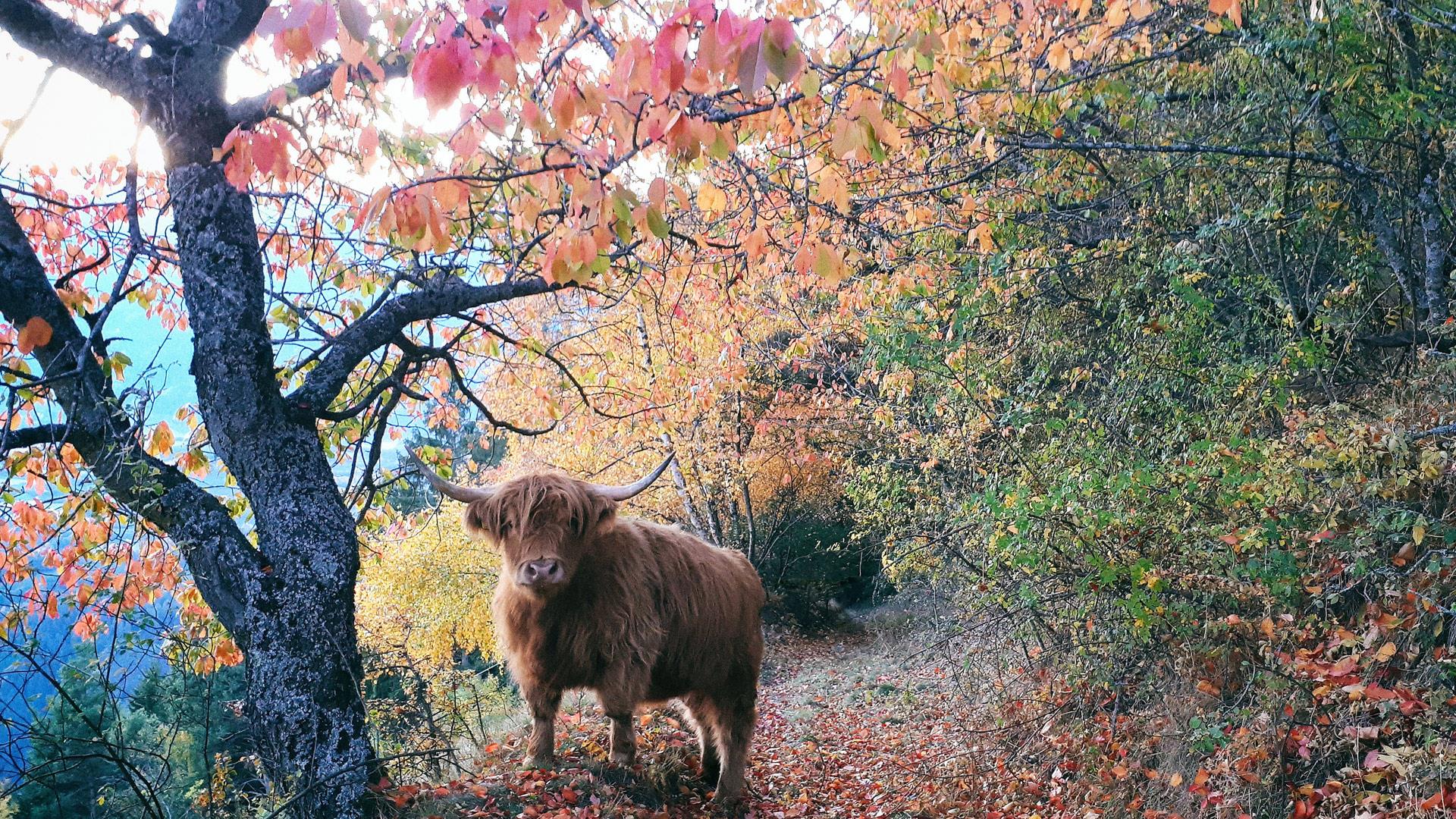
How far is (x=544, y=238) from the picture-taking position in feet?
15.2

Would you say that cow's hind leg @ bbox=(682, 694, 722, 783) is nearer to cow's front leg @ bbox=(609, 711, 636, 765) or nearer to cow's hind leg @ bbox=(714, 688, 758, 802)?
cow's hind leg @ bbox=(714, 688, 758, 802)

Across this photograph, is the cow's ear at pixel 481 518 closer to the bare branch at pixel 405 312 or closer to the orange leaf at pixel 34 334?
the bare branch at pixel 405 312

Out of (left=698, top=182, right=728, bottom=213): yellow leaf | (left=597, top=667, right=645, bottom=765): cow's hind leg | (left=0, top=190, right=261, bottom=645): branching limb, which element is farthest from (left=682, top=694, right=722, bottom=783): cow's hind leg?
(left=698, top=182, right=728, bottom=213): yellow leaf

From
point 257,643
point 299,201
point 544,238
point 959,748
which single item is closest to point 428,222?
point 544,238

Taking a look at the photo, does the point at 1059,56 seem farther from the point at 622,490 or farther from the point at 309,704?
the point at 309,704

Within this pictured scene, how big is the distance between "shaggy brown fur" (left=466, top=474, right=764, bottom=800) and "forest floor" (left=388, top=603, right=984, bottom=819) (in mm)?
306

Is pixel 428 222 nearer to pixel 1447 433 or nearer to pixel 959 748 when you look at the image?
pixel 1447 433

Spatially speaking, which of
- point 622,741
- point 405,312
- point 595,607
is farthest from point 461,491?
point 622,741

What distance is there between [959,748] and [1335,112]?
579cm

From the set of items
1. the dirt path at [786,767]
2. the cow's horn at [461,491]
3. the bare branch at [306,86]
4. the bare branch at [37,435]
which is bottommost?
the dirt path at [786,767]

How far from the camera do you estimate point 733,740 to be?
23.7ft

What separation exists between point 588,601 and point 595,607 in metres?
0.06

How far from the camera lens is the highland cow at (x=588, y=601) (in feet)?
18.6

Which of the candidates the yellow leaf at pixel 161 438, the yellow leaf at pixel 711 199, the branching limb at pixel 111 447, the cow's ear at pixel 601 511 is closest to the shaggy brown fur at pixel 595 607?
the cow's ear at pixel 601 511
